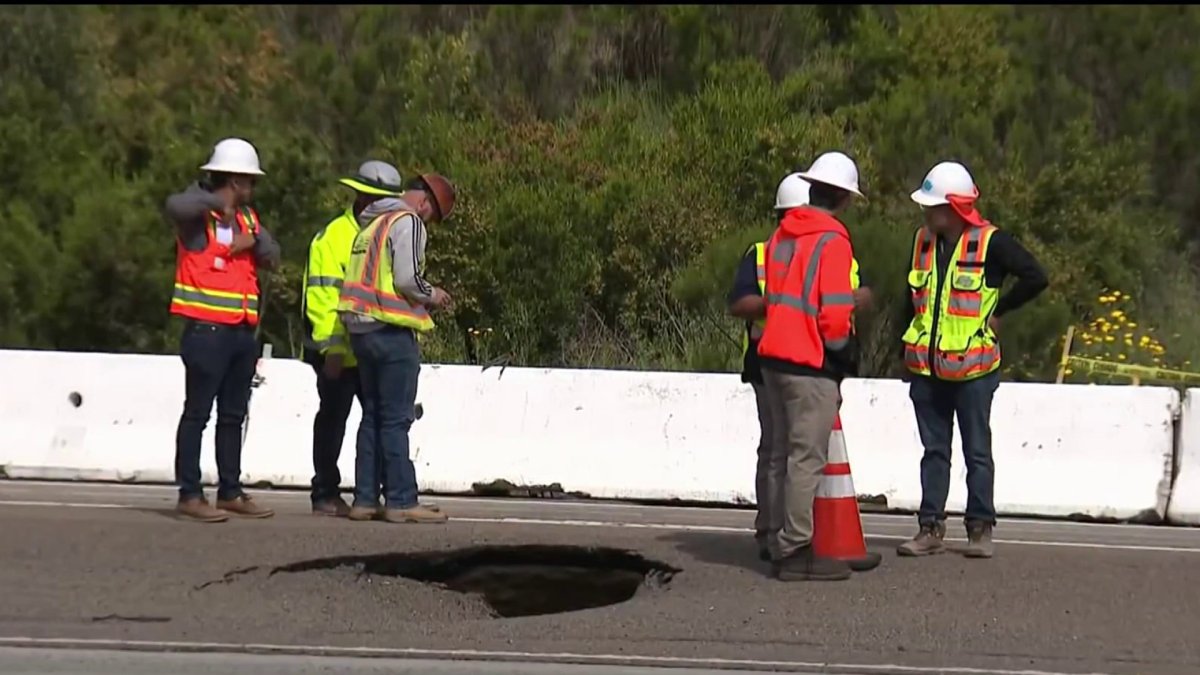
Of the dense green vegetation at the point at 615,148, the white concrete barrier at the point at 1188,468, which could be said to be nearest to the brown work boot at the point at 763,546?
the white concrete barrier at the point at 1188,468

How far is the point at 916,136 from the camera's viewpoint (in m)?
21.5

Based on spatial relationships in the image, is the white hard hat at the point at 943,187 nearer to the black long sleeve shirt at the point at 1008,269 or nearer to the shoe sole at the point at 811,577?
the black long sleeve shirt at the point at 1008,269

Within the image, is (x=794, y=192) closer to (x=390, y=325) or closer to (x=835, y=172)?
(x=835, y=172)

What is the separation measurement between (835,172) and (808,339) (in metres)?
0.77

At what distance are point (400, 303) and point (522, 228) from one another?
780cm

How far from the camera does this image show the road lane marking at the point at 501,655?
6.81 meters

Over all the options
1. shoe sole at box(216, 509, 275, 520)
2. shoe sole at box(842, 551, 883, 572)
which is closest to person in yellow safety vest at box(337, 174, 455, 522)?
shoe sole at box(216, 509, 275, 520)

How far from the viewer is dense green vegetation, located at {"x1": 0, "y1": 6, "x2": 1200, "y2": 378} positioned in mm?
17328

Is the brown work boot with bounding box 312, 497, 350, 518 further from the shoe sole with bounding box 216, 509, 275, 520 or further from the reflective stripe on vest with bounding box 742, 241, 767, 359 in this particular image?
the reflective stripe on vest with bounding box 742, 241, 767, 359

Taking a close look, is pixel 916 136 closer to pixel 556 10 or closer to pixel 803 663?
pixel 556 10

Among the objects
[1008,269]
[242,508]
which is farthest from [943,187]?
[242,508]

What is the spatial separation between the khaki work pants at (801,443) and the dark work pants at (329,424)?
2.89m

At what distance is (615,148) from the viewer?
20.0 metres

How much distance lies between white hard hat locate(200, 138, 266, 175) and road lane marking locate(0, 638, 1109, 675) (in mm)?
3250
